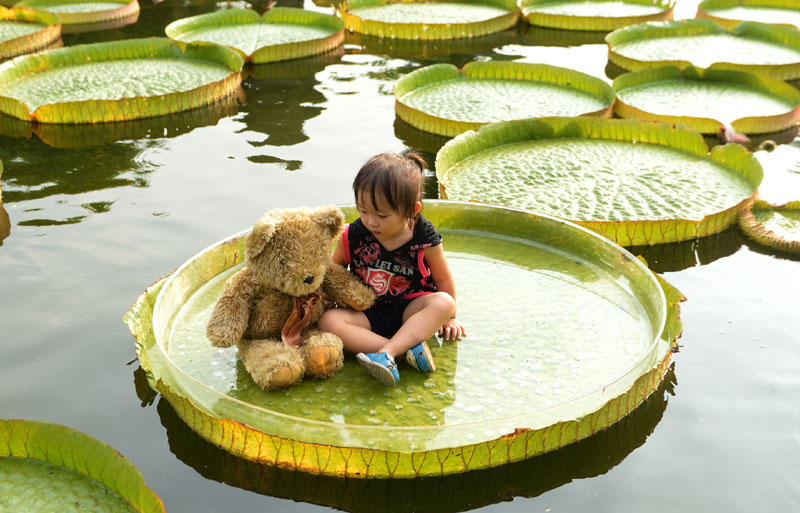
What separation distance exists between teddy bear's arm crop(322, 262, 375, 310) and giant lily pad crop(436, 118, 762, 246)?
124 cm

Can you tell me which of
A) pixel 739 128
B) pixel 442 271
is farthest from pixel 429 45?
pixel 442 271

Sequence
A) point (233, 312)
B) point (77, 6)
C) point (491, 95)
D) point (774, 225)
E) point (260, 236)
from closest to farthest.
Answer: point (260, 236) → point (233, 312) → point (774, 225) → point (491, 95) → point (77, 6)

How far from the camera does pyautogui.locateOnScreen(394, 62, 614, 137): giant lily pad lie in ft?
16.7

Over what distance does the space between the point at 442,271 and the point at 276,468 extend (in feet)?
3.04

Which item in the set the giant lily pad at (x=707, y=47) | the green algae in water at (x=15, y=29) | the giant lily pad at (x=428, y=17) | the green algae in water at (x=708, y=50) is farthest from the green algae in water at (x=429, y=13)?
the green algae in water at (x=15, y=29)

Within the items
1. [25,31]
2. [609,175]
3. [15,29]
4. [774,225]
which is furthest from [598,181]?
[15,29]

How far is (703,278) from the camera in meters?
3.52

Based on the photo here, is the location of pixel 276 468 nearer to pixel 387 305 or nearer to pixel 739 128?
pixel 387 305

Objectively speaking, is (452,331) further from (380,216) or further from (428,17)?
(428,17)

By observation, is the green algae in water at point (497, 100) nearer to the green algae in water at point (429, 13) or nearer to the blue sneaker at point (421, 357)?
the green algae in water at point (429, 13)

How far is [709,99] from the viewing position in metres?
5.46

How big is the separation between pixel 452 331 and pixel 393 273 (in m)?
0.31

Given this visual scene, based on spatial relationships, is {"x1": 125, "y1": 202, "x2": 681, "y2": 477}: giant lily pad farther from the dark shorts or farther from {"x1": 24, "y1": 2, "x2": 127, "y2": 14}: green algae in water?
{"x1": 24, "y1": 2, "x2": 127, "y2": 14}: green algae in water

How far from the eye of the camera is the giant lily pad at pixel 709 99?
4984mm
